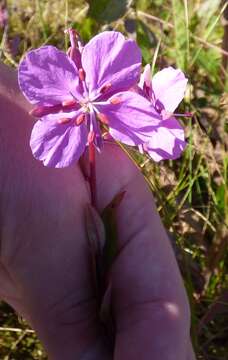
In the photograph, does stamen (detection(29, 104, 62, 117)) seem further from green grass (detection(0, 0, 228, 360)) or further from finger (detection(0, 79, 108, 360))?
green grass (detection(0, 0, 228, 360))

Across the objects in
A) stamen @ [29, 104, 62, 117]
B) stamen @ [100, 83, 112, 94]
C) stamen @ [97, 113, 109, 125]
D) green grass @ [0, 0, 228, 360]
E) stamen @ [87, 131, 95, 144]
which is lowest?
green grass @ [0, 0, 228, 360]

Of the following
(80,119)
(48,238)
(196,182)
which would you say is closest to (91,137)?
(80,119)

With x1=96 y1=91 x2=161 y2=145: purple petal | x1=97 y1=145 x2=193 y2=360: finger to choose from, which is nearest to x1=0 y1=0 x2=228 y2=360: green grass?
x1=97 y1=145 x2=193 y2=360: finger

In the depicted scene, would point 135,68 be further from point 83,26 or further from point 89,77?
point 83,26

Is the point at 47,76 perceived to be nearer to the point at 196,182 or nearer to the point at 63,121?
the point at 63,121

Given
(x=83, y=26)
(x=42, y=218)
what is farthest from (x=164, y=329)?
(x=83, y=26)

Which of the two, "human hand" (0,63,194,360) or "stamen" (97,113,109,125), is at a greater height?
"stamen" (97,113,109,125)

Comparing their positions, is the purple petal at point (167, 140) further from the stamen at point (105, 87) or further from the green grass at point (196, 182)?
the green grass at point (196, 182)

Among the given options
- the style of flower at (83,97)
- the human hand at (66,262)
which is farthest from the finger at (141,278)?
the style of flower at (83,97)
